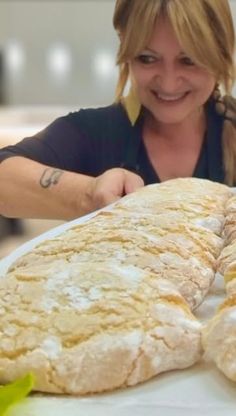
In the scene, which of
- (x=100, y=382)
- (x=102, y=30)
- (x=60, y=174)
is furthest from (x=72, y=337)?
(x=102, y=30)

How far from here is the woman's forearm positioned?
1199mm

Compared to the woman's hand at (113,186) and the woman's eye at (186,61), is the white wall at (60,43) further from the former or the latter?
the woman's hand at (113,186)

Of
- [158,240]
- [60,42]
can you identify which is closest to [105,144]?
[158,240]

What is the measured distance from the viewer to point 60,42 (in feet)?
9.60

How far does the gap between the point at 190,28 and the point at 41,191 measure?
0.38 metres

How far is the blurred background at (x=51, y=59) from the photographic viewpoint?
2.88 meters

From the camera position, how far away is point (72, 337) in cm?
54

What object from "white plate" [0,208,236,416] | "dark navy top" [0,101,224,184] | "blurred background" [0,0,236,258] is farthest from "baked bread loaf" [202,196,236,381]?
"blurred background" [0,0,236,258]

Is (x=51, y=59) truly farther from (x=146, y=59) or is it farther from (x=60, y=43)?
(x=146, y=59)

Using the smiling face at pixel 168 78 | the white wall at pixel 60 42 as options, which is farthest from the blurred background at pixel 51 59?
the smiling face at pixel 168 78

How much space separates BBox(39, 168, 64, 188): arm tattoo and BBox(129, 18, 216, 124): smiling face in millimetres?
252

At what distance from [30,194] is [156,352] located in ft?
2.60

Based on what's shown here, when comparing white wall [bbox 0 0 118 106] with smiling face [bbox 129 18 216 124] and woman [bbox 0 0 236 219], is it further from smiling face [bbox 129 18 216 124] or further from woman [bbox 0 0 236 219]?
smiling face [bbox 129 18 216 124]

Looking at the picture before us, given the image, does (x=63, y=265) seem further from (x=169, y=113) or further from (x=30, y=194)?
(x=169, y=113)
